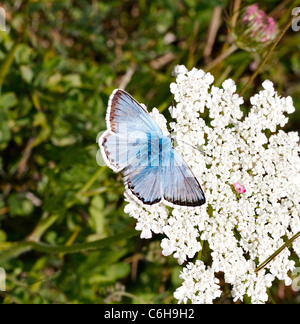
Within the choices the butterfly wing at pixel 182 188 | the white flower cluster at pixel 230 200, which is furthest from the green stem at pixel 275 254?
the butterfly wing at pixel 182 188

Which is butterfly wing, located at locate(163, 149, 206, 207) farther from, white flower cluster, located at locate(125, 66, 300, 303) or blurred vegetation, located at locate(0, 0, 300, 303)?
blurred vegetation, located at locate(0, 0, 300, 303)

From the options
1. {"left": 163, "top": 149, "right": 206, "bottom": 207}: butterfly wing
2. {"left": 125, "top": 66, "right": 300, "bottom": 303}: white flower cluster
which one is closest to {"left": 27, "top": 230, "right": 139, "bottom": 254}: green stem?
{"left": 125, "top": 66, "right": 300, "bottom": 303}: white flower cluster

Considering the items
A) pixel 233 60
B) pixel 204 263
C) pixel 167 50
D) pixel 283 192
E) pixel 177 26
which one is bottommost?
pixel 204 263

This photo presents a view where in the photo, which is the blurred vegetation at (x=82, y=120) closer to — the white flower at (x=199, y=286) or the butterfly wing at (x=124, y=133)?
the white flower at (x=199, y=286)

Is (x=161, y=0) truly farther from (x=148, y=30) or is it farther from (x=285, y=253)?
(x=285, y=253)

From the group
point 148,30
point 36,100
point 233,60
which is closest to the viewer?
A: point 36,100

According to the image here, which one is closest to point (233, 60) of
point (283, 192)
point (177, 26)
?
point (177, 26)
